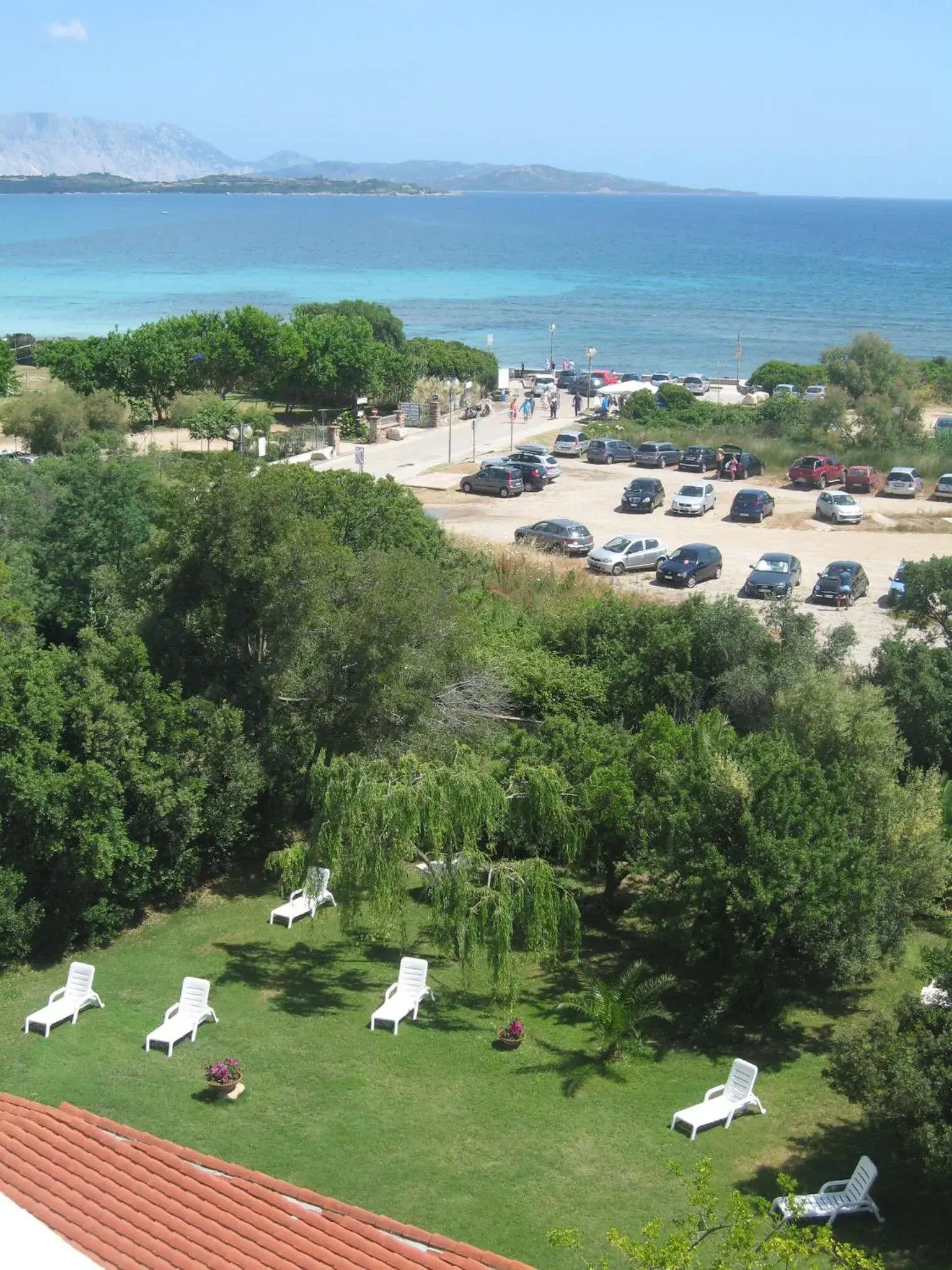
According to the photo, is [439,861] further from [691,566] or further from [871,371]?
[871,371]

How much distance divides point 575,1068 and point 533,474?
122 ft

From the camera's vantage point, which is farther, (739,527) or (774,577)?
(739,527)

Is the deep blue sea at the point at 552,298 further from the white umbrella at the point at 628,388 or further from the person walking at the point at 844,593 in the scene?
the person walking at the point at 844,593

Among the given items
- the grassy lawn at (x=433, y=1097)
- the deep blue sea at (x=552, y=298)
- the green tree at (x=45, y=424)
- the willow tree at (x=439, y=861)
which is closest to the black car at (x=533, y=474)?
the green tree at (x=45, y=424)

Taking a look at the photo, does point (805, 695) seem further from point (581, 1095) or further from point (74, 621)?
point (74, 621)

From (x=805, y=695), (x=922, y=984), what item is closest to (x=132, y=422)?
(x=805, y=695)

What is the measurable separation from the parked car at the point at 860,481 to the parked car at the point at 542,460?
→ 11.6 meters

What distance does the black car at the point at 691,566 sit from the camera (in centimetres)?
3831

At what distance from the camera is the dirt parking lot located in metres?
38.7

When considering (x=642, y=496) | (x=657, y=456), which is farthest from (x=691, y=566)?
(x=657, y=456)

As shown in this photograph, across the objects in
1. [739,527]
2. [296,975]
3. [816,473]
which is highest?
[816,473]

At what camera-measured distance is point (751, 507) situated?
154ft

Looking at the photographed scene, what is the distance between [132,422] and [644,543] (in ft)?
98.2

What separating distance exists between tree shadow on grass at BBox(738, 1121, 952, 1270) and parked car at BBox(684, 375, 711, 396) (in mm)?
69029
